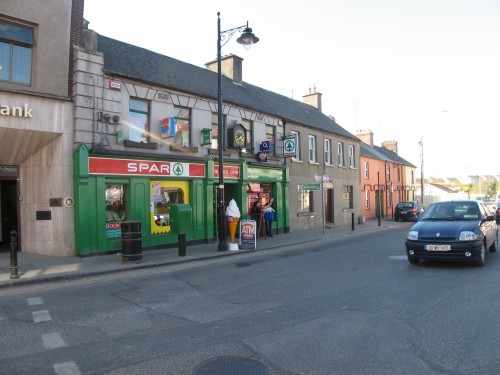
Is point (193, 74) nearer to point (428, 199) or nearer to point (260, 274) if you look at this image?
point (260, 274)

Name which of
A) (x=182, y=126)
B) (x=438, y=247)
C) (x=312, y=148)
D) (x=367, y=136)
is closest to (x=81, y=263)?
(x=182, y=126)

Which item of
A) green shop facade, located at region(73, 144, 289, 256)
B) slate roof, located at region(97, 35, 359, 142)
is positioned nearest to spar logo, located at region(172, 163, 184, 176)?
green shop facade, located at region(73, 144, 289, 256)

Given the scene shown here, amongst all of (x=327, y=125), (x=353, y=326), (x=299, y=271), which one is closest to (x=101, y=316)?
(x=353, y=326)

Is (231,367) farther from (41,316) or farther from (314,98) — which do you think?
(314,98)

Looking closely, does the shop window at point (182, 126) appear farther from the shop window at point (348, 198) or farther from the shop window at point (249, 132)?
the shop window at point (348, 198)

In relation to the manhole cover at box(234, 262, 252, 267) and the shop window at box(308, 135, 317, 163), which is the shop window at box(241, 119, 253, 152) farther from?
the manhole cover at box(234, 262, 252, 267)

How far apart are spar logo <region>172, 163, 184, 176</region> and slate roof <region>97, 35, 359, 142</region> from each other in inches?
115

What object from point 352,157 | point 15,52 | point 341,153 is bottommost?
point 352,157

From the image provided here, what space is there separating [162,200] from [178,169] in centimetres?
131

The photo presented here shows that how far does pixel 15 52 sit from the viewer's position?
11336 mm

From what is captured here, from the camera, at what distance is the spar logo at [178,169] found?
14727 millimetres

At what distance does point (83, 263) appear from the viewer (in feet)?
35.5

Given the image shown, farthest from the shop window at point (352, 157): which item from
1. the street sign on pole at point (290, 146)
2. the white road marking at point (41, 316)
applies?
the white road marking at point (41, 316)

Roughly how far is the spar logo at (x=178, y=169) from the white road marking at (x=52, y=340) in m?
9.77
